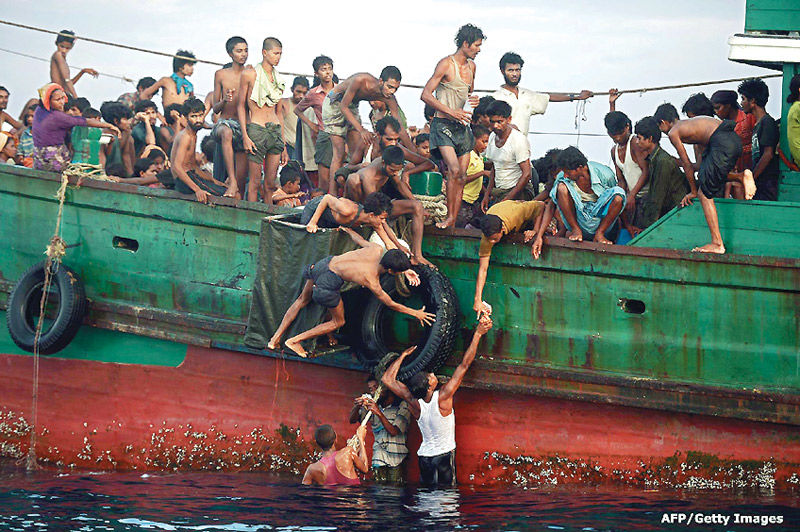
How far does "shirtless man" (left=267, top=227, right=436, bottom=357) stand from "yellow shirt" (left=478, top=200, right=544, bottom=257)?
62cm

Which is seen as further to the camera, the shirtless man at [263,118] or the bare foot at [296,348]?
the shirtless man at [263,118]

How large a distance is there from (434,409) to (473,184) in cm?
249

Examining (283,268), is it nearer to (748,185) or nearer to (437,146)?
(437,146)

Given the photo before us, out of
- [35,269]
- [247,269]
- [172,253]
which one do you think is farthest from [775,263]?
[35,269]

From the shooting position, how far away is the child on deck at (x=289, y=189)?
33.1ft

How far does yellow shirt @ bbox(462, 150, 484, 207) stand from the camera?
10.1 metres

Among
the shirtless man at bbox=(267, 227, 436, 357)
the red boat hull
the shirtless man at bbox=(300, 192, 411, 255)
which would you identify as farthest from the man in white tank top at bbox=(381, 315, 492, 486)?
the shirtless man at bbox=(300, 192, 411, 255)

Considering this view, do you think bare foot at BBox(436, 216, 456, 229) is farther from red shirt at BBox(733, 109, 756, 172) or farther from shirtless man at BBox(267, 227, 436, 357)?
red shirt at BBox(733, 109, 756, 172)

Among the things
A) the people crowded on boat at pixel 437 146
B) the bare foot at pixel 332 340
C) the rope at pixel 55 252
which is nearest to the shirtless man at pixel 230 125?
the people crowded on boat at pixel 437 146

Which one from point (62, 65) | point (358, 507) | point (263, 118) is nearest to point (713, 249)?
point (358, 507)

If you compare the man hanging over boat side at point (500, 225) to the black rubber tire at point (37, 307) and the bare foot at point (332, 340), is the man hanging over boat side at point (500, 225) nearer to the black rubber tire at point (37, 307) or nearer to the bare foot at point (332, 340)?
the bare foot at point (332, 340)

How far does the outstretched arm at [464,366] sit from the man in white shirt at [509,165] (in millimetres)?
1681

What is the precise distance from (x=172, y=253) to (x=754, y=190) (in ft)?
16.8

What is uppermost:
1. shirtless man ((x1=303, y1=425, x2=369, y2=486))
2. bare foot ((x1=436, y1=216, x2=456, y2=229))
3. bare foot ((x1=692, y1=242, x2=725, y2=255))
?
bare foot ((x1=436, y1=216, x2=456, y2=229))
